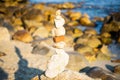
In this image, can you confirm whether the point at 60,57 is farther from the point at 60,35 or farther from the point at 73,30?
the point at 73,30

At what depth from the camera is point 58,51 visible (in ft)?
30.0

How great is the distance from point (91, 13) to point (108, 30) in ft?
42.4

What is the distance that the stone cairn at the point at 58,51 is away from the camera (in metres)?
9.00

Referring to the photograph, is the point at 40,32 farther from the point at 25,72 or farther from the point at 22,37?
the point at 25,72

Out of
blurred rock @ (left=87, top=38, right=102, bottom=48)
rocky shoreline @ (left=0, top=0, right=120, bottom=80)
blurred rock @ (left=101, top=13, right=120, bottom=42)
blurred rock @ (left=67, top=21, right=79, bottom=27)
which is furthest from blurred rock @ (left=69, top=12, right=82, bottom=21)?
blurred rock @ (left=87, top=38, right=102, bottom=48)

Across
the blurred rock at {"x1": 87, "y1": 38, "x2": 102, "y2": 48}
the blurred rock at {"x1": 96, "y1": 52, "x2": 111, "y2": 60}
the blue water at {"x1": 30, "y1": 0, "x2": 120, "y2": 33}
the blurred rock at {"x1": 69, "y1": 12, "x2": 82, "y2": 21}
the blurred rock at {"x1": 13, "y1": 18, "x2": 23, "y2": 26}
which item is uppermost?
the blurred rock at {"x1": 96, "y1": 52, "x2": 111, "y2": 60}

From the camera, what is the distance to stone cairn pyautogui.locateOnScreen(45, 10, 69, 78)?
354 inches

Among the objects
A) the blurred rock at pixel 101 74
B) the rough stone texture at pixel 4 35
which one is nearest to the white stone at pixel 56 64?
the blurred rock at pixel 101 74

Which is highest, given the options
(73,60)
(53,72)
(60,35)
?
(60,35)

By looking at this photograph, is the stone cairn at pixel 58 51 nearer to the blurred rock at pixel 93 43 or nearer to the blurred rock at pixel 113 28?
the blurred rock at pixel 93 43

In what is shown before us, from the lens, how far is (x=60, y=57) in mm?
9234

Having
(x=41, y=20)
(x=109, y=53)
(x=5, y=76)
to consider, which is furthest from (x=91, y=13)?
(x=5, y=76)

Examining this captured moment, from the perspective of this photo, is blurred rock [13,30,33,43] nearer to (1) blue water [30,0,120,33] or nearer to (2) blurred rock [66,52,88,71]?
(2) blurred rock [66,52,88,71]

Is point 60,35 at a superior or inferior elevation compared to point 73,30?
superior
